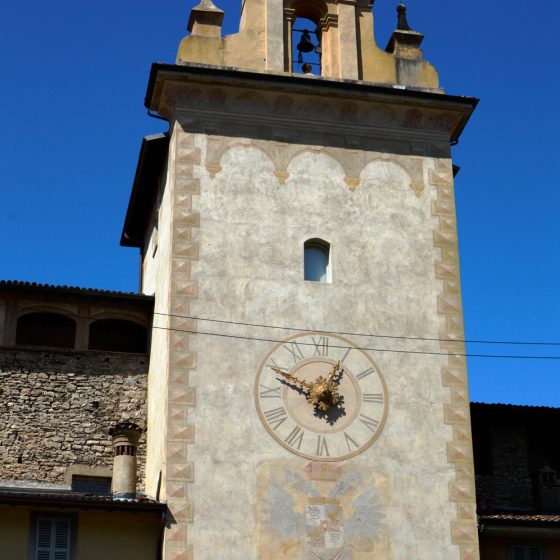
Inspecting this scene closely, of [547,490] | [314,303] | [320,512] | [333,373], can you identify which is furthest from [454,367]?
[547,490]

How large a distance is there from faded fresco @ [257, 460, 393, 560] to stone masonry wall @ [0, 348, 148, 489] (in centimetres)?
340

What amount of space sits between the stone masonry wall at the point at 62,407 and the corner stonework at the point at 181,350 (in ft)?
9.18

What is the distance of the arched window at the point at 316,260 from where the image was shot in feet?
69.4

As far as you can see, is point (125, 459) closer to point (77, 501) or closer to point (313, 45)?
point (77, 501)

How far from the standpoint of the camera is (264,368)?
20.2m

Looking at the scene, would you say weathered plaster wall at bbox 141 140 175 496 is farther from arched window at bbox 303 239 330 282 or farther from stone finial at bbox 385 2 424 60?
stone finial at bbox 385 2 424 60

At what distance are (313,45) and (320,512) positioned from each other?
30.4ft

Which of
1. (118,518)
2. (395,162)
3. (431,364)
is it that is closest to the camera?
(118,518)

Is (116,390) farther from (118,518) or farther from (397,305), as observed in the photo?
(397,305)

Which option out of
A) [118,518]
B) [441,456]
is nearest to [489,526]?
[441,456]

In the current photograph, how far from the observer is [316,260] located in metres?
21.3

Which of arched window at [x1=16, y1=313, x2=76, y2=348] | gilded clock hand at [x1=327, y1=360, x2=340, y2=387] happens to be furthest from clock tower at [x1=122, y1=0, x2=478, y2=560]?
arched window at [x1=16, y1=313, x2=76, y2=348]

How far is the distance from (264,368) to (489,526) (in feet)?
14.8

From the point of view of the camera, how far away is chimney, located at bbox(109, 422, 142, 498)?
19.9m
